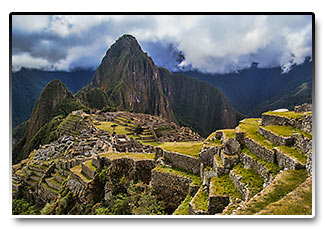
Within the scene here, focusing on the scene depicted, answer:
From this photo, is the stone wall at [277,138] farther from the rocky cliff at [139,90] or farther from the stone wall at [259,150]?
the rocky cliff at [139,90]

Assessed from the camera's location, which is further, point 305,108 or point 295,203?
point 305,108

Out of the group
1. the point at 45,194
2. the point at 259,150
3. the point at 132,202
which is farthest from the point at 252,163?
the point at 45,194

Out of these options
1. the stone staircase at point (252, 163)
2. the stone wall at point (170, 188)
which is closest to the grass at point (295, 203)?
the stone staircase at point (252, 163)

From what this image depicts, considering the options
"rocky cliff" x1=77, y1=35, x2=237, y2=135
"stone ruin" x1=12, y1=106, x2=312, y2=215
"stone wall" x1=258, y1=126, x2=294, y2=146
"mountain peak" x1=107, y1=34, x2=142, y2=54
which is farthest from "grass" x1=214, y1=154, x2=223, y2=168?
"mountain peak" x1=107, y1=34, x2=142, y2=54

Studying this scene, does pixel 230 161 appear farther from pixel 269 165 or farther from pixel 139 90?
pixel 139 90

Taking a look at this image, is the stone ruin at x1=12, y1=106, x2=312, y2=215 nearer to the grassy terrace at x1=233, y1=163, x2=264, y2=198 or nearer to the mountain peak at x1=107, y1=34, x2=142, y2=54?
the grassy terrace at x1=233, y1=163, x2=264, y2=198
